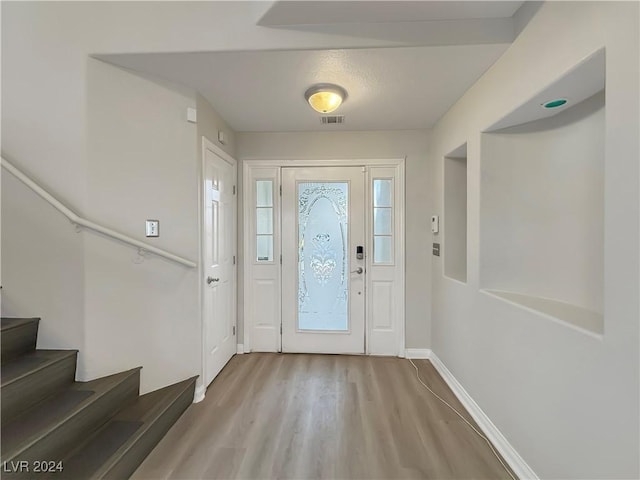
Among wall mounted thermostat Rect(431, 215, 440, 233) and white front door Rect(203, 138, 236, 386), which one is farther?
wall mounted thermostat Rect(431, 215, 440, 233)

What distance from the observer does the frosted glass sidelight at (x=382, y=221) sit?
322 centimetres

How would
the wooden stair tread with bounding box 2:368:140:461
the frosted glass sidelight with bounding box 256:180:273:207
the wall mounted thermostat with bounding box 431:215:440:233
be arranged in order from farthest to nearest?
1. the frosted glass sidelight with bounding box 256:180:273:207
2. the wall mounted thermostat with bounding box 431:215:440:233
3. the wooden stair tread with bounding box 2:368:140:461

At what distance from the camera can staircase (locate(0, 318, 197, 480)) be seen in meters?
1.42

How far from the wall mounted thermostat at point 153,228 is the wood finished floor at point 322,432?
51.9 inches

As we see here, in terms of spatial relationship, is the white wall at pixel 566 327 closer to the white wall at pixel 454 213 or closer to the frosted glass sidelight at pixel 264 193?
the white wall at pixel 454 213

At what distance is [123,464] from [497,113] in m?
2.89

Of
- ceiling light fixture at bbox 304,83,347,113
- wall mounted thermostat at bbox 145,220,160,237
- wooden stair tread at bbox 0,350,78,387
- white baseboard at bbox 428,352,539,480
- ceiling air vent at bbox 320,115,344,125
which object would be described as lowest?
white baseboard at bbox 428,352,539,480

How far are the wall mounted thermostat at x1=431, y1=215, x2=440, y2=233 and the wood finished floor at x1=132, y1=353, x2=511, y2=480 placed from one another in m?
1.35

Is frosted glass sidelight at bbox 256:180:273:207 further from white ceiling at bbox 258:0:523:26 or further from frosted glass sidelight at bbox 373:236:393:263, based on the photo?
white ceiling at bbox 258:0:523:26

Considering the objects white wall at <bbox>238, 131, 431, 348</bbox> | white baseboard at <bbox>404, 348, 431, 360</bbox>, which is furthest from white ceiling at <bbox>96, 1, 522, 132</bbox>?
white baseboard at <bbox>404, 348, 431, 360</bbox>

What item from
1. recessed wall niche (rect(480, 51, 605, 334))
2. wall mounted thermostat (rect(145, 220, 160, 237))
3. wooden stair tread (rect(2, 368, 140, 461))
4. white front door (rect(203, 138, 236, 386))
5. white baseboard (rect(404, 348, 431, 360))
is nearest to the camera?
wooden stair tread (rect(2, 368, 140, 461))

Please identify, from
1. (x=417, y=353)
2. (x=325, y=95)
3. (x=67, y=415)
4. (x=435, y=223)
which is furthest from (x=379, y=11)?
(x=417, y=353)

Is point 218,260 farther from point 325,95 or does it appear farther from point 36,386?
point 325,95

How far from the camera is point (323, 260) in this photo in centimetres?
327
